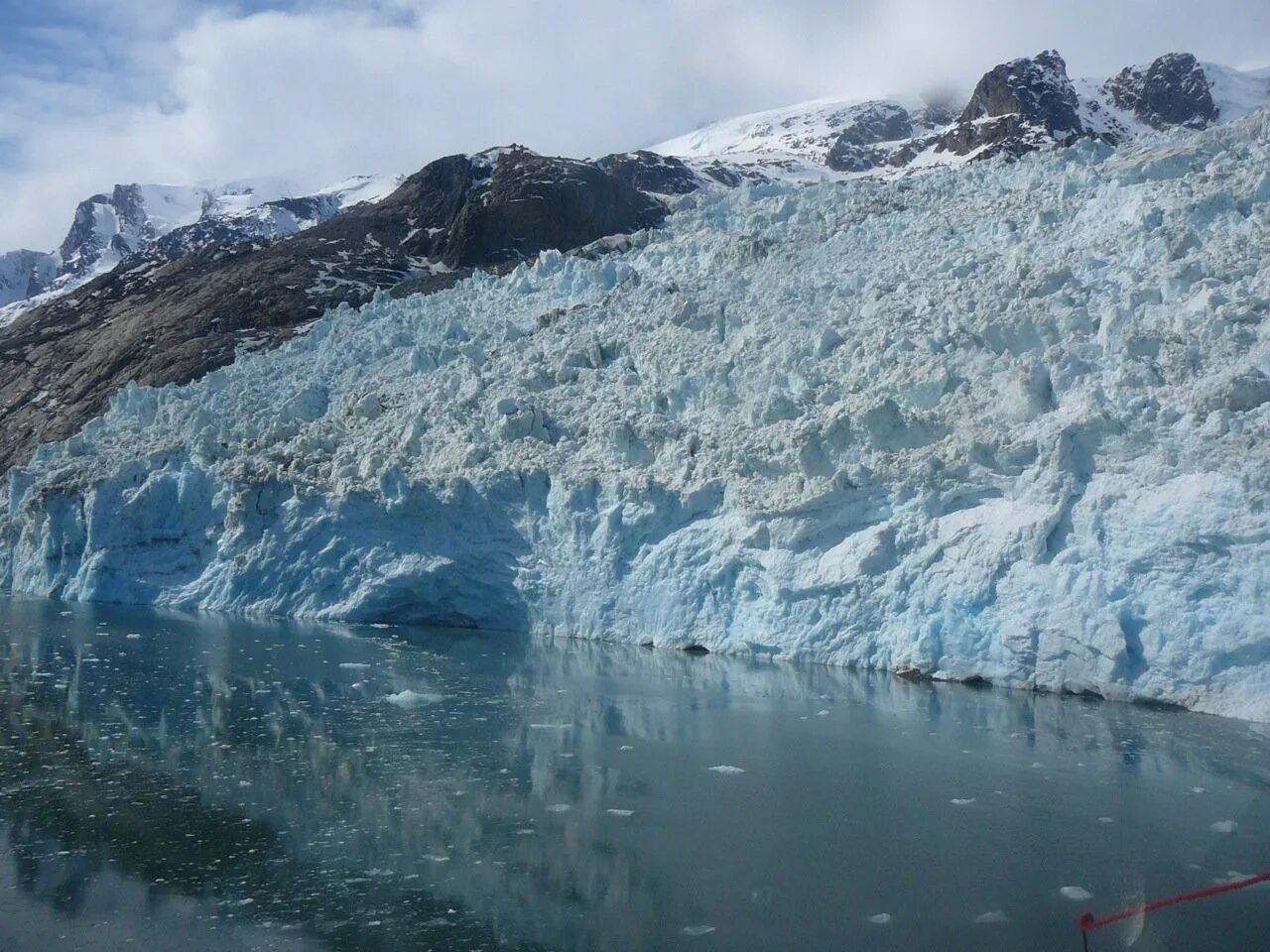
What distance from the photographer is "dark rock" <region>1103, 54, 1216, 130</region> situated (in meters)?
50.3

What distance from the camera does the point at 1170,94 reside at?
5072 centimetres

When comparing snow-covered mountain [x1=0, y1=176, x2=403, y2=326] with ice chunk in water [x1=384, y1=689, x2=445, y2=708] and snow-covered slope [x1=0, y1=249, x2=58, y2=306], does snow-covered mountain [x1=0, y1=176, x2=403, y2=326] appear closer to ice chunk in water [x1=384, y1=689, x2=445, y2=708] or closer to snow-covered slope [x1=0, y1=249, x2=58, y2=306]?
snow-covered slope [x1=0, y1=249, x2=58, y2=306]

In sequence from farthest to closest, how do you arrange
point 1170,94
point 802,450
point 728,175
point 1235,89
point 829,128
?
point 829,128
point 1235,89
point 1170,94
point 728,175
point 802,450

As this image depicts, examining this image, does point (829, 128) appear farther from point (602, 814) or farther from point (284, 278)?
point (602, 814)

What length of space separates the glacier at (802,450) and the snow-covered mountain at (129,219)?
66.7m

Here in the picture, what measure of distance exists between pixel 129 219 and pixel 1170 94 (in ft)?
300

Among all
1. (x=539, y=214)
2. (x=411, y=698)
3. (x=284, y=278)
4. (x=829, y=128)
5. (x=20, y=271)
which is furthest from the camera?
(x=20, y=271)

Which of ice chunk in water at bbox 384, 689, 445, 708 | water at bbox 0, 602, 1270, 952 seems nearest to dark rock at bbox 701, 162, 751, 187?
water at bbox 0, 602, 1270, 952

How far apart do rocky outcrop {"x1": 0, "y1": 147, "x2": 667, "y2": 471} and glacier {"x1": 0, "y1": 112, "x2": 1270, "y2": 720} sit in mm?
5783

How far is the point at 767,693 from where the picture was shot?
11.3 metres

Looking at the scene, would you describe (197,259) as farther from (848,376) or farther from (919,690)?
(919,690)

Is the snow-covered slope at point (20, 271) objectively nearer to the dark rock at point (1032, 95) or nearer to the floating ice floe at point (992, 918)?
the dark rock at point (1032, 95)

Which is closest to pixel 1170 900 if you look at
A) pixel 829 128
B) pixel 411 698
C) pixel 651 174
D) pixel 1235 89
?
pixel 411 698

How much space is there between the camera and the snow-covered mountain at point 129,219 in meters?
88.9
